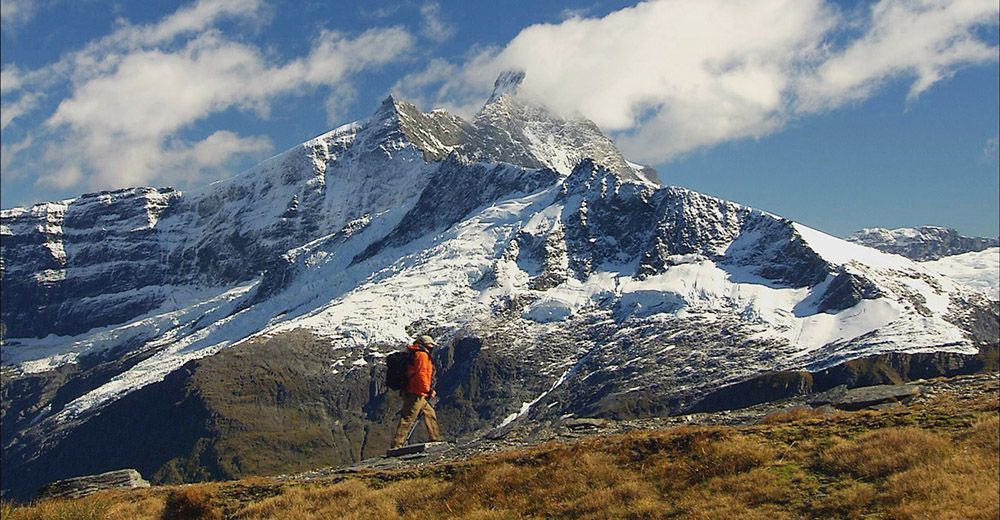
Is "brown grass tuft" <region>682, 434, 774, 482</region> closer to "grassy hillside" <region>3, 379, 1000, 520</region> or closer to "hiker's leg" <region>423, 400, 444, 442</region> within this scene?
"grassy hillside" <region>3, 379, 1000, 520</region>

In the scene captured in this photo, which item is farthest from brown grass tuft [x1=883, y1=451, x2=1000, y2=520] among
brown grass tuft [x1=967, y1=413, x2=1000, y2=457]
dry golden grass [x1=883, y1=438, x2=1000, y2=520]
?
brown grass tuft [x1=967, y1=413, x2=1000, y2=457]

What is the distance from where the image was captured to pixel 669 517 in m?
25.7

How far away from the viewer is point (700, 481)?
1097 inches

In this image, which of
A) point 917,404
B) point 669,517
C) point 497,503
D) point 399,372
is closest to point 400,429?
point 399,372

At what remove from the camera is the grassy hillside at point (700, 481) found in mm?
24094

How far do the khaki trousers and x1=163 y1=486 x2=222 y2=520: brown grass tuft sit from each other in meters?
8.14

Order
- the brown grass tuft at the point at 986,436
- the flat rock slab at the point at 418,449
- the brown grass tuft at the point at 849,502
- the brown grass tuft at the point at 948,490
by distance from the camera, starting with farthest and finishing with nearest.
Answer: the flat rock slab at the point at 418,449
the brown grass tuft at the point at 986,436
the brown grass tuft at the point at 849,502
the brown grass tuft at the point at 948,490

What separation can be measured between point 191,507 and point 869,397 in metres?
25.8

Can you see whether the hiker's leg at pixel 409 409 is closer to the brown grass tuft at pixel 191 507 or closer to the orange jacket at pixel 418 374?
the orange jacket at pixel 418 374

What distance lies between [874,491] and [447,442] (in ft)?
77.0

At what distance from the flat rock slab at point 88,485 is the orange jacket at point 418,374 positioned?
1624 centimetres

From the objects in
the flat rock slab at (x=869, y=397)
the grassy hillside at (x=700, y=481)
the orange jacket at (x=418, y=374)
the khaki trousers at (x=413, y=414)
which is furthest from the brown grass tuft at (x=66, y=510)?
the flat rock slab at (x=869, y=397)

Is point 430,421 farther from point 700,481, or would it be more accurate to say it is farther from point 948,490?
point 948,490

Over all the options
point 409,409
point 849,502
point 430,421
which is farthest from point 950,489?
point 430,421
